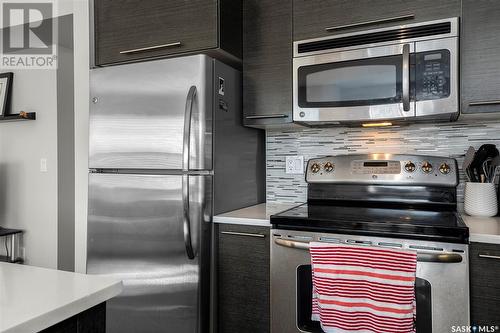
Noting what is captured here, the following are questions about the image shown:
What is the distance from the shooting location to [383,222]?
1.45m

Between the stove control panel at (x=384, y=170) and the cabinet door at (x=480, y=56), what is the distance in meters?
0.35

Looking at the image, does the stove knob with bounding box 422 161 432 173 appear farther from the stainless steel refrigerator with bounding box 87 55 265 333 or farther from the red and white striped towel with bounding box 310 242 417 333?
the stainless steel refrigerator with bounding box 87 55 265 333

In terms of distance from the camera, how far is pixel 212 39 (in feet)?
6.24

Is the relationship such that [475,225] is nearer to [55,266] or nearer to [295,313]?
[295,313]

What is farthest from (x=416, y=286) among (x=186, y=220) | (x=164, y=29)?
(x=164, y=29)

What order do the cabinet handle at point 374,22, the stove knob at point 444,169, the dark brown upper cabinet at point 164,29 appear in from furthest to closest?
1. the dark brown upper cabinet at point 164,29
2. the stove knob at point 444,169
3. the cabinet handle at point 374,22

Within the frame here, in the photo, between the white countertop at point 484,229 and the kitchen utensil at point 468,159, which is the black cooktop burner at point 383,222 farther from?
the kitchen utensil at point 468,159

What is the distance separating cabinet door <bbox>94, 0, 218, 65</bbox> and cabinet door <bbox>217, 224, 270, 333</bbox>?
1.02m

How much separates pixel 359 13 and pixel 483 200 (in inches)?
43.0

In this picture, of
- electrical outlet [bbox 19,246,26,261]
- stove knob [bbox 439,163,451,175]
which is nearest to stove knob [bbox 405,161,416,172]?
stove knob [bbox 439,163,451,175]

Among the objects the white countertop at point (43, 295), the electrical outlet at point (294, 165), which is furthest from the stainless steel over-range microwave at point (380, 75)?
the white countertop at point (43, 295)

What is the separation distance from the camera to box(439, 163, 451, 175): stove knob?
1.81 metres

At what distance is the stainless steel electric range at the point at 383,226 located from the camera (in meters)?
1.33

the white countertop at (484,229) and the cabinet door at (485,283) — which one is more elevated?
the white countertop at (484,229)
